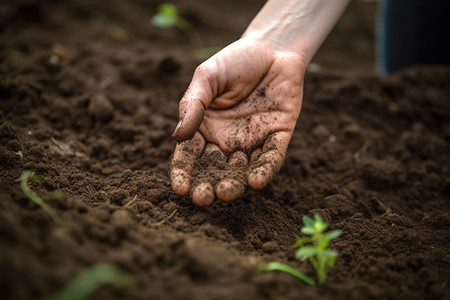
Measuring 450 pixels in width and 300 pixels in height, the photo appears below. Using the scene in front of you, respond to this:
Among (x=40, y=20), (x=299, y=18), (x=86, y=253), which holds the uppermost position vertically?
(x=299, y=18)

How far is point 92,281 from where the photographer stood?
1.00 meters

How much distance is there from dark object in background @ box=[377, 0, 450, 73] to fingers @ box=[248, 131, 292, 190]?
6.49 feet

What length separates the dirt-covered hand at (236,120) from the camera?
157 centimetres

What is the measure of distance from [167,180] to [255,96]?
68cm

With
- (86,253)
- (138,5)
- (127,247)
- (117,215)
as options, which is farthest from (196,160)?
(138,5)

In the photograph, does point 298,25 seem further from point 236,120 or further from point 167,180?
point 167,180

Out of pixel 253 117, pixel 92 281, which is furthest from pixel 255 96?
pixel 92 281

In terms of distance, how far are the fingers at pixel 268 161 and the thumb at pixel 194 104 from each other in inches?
13.3

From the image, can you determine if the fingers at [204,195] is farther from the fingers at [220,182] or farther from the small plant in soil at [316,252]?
the small plant in soil at [316,252]

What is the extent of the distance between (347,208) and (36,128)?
72.4 inches

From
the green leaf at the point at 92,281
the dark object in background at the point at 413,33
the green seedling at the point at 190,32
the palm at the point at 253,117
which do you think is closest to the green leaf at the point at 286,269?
the green leaf at the point at 92,281

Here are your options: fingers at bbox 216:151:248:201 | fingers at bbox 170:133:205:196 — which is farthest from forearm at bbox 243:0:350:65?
fingers at bbox 216:151:248:201

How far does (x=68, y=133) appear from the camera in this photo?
7.04ft

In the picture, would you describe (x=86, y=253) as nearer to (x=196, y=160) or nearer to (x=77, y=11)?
(x=196, y=160)
